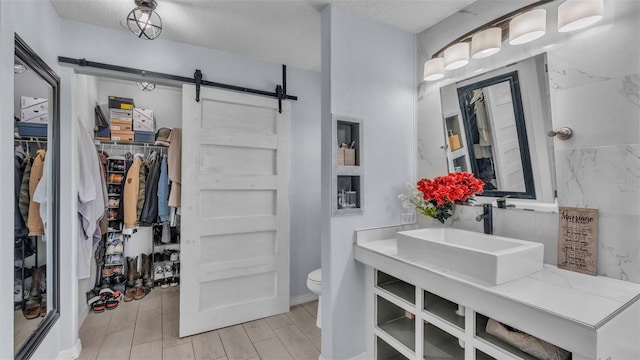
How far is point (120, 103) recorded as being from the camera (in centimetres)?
311

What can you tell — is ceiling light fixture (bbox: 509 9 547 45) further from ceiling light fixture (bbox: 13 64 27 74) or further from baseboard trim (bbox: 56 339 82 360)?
baseboard trim (bbox: 56 339 82 360)

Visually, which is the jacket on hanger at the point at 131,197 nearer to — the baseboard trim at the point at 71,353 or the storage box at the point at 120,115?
the storage box at the point at 120,115

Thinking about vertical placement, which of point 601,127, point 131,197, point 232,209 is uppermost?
point 601,127

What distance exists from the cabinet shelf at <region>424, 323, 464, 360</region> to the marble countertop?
409 mm

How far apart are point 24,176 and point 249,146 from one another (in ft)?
4.93

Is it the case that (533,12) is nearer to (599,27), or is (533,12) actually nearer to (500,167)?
(599,27)

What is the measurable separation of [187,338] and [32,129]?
1844mm

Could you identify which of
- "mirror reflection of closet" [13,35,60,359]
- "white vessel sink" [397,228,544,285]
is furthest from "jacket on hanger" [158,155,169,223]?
"white vessel sink" [397,228,544,285]

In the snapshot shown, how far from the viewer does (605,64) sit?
134cm

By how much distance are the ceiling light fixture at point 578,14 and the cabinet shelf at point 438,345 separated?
165 centimetres

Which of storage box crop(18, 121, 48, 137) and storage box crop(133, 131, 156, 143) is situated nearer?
storage box crop(18, 121, 48, 137)

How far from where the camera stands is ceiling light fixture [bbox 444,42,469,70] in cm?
184

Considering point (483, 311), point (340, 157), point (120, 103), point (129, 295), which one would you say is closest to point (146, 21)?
point (340, 157)

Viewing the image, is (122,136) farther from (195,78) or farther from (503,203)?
(503,203)
